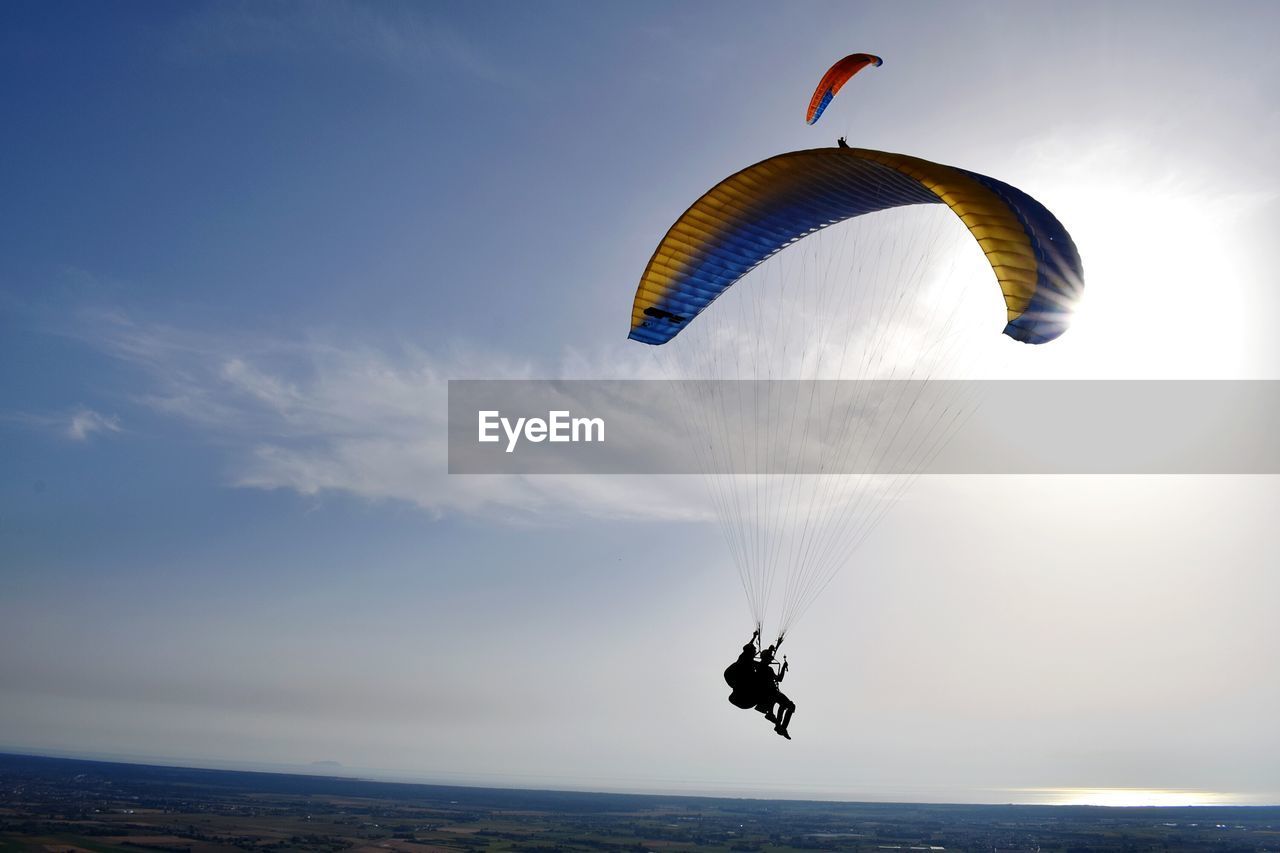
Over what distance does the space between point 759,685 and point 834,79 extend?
381 inches

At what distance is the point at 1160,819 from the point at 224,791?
133659mm

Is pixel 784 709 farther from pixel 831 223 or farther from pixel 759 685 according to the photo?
pixel 831 223

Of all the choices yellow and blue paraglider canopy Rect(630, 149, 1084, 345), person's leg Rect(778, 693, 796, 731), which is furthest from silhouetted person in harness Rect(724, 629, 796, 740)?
yellow and blue paraglider canopy Rect(630, 149, 1084, 345)

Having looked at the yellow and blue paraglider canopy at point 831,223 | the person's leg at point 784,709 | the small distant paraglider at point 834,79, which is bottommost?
the person's leg at point 784,709

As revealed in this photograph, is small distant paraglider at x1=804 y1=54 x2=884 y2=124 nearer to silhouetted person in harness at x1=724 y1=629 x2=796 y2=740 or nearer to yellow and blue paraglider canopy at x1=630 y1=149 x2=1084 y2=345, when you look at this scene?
yellow and blue paraglider canopy at x1=630 y1=149 x2=1084 y2=345

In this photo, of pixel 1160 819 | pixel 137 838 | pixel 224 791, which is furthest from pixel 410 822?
pixel 1160 819

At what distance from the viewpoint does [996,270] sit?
46.0ft

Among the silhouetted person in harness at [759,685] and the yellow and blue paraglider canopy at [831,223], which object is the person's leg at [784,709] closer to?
the silhouetted person in harness at [759,685]

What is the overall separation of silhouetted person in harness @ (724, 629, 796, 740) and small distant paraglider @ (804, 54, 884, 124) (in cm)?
860

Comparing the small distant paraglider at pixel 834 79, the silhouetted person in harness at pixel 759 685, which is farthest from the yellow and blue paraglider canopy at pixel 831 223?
the silhouetted person in harness at pixel 759 685

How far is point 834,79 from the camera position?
14297 millimetres

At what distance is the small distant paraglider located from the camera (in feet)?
45.9

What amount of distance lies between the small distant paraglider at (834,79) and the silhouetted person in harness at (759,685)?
28.2 feet

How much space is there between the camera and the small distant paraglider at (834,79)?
1398cm
